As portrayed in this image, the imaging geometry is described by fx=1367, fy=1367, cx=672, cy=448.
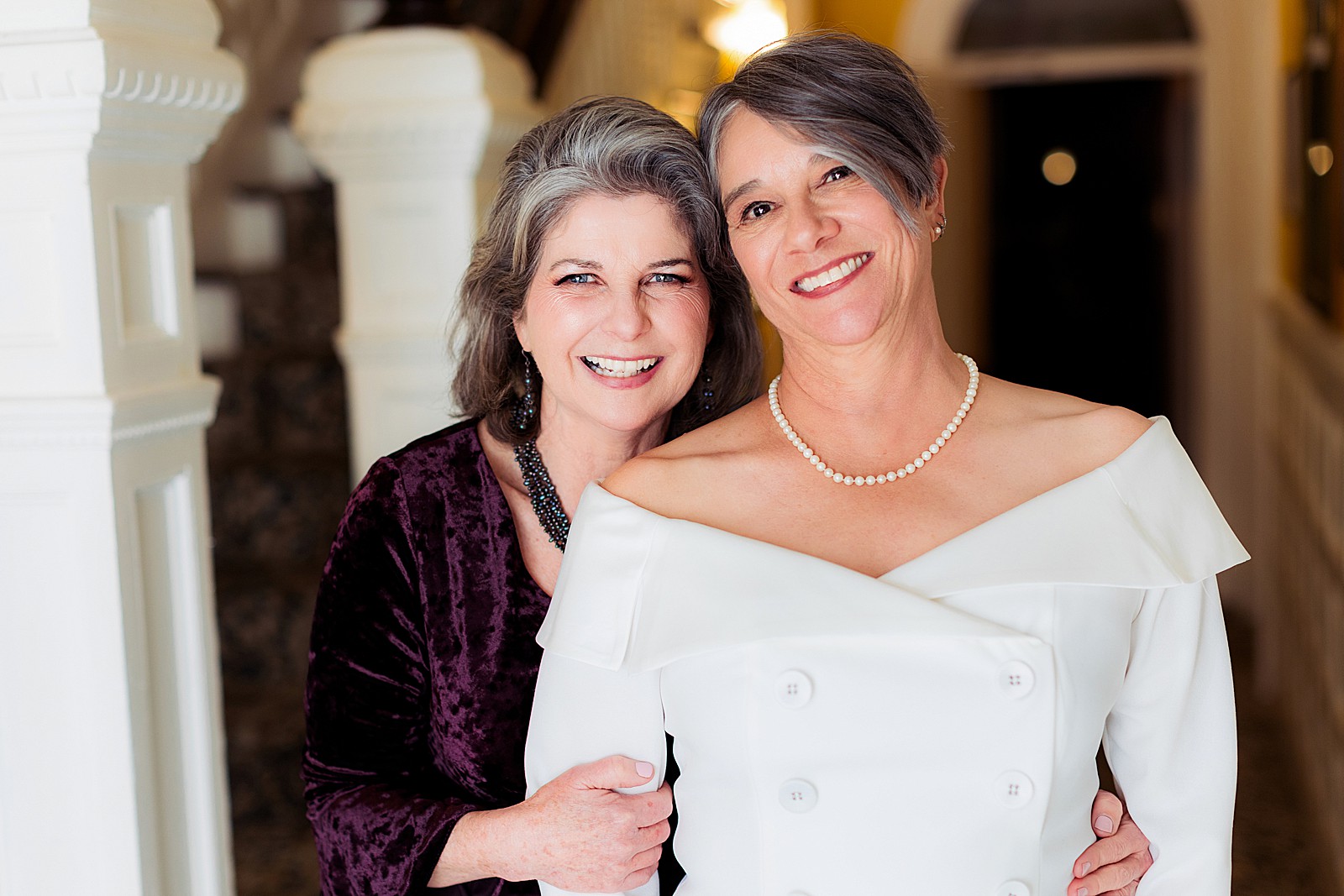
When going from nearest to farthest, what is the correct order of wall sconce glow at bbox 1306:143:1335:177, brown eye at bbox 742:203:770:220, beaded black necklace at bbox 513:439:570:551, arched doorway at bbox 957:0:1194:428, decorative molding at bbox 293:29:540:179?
brown eye at bbox 742:203:770:220, beaded black necklace at bbox 513:439:570:551, decorative molding at bbox 293:29:540:179, wall sconce glow at bbox 1306:143:1335:177, arched doorway at bbox 957:0:1194:428

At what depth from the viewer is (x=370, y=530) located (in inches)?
68.4

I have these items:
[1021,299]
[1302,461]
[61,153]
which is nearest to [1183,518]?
[61,153]

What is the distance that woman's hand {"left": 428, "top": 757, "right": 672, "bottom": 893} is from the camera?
4.81ft

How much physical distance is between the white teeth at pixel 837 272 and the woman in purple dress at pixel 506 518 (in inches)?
10.5

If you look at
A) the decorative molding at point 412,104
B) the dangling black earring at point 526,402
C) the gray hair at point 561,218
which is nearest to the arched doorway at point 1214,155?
the decorative molding at point 412,104

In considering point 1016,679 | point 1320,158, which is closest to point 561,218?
point 1016,679

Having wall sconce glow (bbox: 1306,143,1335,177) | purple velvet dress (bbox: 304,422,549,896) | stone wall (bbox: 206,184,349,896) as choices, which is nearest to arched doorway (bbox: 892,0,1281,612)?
wall sconce glow (bbox: 1306,143,1335,177)

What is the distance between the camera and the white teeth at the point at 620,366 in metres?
1.66

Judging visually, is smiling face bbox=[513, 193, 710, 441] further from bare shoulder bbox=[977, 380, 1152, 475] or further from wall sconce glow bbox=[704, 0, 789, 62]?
wall sconce glow bbox=[704, 0, 789, 62]

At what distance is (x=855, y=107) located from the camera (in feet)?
4.57

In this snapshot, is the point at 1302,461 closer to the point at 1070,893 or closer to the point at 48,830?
the point at 1070,893

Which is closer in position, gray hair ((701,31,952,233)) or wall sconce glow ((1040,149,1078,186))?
gray hair ((701,31,952,233))

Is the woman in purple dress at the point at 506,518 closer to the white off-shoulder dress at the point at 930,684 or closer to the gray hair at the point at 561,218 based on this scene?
the gray hair at the point at 561,218

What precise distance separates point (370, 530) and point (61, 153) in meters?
0.57
